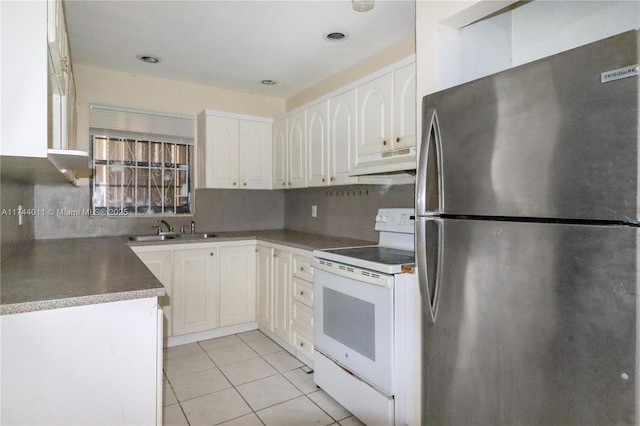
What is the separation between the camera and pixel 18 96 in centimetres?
123

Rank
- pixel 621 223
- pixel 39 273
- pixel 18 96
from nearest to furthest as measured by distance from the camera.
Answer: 1. pixel 621 223
2. pixel 18 96
3. pixel 39 273

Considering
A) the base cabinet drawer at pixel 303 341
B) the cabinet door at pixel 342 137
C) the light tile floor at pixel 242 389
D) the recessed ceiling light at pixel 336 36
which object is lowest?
the light tile floor at pixel 242 389

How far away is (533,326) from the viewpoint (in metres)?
1.15

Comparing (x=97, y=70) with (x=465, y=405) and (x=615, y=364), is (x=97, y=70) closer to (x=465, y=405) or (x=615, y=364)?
(x=465, y=405)

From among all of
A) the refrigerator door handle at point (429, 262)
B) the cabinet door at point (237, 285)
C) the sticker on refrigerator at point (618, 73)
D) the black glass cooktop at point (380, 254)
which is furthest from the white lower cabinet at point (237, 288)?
the sticker on refrigerator at point (618, 73)

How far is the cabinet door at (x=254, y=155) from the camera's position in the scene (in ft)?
12.2

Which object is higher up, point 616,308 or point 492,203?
point 492,203

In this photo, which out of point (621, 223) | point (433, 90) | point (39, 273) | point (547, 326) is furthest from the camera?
point (433, 90)

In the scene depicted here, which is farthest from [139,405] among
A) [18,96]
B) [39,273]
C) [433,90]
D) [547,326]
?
[433,90]

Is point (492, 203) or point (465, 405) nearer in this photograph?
point (492, 203)

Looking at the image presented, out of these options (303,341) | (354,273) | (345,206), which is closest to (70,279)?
(354,273)

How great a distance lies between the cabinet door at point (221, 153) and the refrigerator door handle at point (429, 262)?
2.51m

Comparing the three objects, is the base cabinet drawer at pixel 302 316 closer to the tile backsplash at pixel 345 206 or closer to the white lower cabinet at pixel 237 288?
the white lower cabinet at pixel 237 288

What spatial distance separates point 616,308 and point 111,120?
3.82 m
